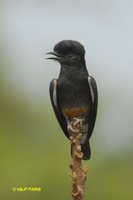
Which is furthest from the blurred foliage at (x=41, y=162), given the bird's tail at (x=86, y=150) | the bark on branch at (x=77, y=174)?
the bark on branch at (x=77, y=174)

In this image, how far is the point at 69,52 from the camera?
7.28 metres

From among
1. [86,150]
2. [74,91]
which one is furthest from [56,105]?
[86,150]

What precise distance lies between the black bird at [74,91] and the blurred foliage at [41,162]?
8.91ft

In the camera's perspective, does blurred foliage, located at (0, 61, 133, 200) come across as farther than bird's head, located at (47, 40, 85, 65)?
Yes

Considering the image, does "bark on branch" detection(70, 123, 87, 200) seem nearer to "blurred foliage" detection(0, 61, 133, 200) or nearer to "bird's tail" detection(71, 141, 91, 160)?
"bird's tail" detection(71, 141, 91, 160)

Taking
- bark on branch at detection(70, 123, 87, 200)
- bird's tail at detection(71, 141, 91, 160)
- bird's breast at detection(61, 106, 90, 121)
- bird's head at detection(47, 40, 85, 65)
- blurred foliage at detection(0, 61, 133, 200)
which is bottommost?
blurred foliage at detection(0, 61, 133, 200)

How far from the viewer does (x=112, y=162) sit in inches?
435

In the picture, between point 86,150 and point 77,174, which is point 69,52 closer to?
point 86,150

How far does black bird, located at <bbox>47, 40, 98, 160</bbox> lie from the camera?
7238mm

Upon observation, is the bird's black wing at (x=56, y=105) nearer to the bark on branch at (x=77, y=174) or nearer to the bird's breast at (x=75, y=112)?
the bird's breast at (x=75, y=112)

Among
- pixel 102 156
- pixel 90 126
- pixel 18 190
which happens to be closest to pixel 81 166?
pixel 90 126

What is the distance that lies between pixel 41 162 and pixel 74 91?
3805 mm

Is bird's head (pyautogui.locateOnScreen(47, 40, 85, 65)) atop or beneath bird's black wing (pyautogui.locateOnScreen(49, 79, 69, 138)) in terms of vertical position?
atop

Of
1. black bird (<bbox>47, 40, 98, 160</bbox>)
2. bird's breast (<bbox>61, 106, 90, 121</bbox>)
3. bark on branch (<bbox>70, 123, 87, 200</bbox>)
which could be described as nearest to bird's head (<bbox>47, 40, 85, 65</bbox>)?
black bird (<bbox>47, 40, 98, 160</bbox>)
